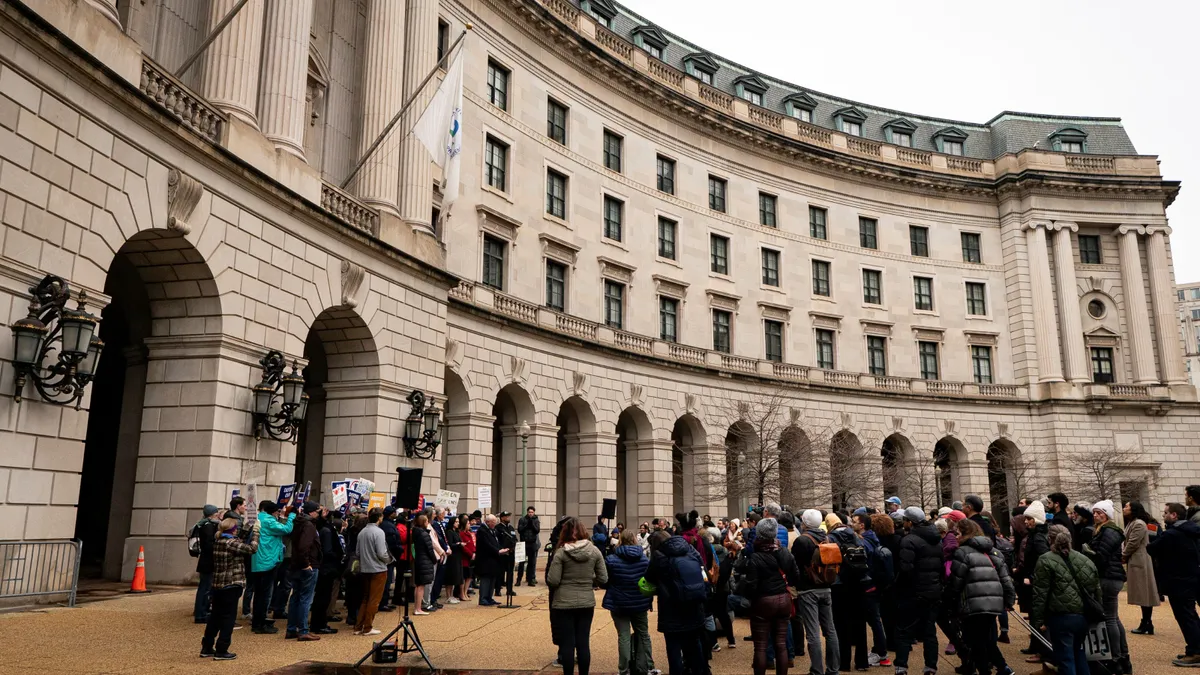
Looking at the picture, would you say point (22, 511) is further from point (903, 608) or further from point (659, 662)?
point (903, 608)

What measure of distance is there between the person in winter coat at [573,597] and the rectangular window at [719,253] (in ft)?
111

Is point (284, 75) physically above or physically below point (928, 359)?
above

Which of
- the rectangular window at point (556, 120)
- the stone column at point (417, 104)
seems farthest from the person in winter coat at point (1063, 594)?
the rectangular window at point (556, 120)

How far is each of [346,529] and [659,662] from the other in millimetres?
6201

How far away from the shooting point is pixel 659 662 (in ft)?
40.4

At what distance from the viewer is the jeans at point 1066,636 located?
9773 millimetres

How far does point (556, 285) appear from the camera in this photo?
35500 mm

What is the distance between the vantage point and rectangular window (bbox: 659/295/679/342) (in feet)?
132

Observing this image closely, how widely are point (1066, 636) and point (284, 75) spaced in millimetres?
17913

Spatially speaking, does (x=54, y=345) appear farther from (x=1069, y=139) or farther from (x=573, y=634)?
(x=1069, y=139)

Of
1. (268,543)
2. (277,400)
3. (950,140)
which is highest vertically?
(950,140)

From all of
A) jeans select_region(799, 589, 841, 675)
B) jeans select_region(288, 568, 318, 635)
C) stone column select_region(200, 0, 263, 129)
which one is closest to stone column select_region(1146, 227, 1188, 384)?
jeans select_region(799, 589, 841, 675)

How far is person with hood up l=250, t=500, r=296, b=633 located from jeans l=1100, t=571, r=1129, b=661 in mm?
11332

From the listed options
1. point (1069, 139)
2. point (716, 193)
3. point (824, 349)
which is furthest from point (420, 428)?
point (1069, 139)
